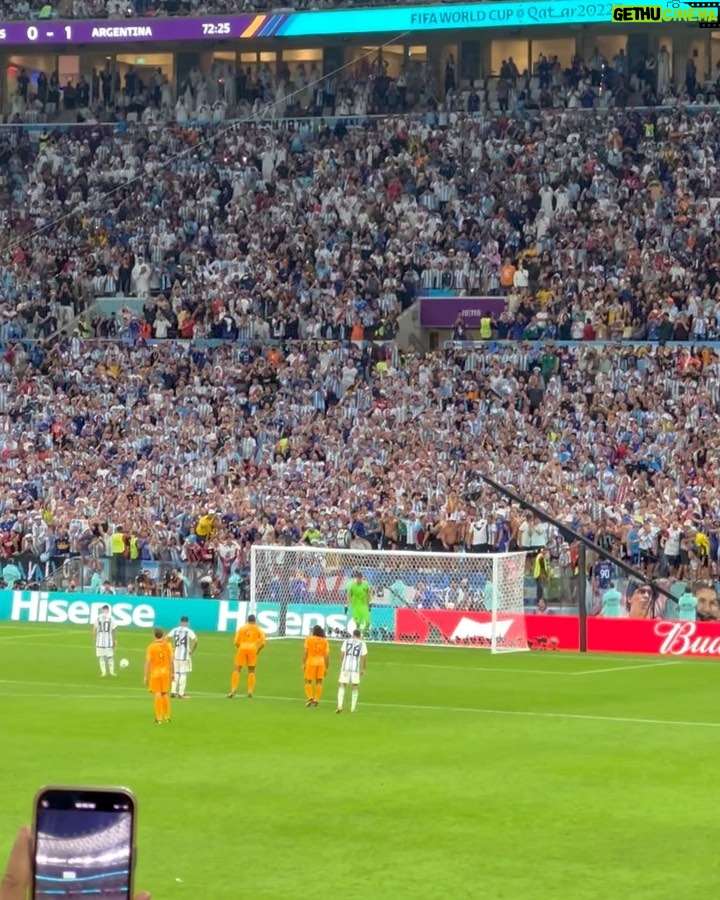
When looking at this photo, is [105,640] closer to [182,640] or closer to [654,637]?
[182,640]

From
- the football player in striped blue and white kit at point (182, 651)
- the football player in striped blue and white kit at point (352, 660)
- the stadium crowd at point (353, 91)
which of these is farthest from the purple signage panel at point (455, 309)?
the football player in striped blue and white kit at point (352, 660)

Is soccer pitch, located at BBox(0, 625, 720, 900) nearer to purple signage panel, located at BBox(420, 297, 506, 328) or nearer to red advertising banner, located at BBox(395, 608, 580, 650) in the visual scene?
red advertising banner, located at BBox(395, 608, 580, 650)

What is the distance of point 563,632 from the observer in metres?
38.0

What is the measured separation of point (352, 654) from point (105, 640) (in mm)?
6953

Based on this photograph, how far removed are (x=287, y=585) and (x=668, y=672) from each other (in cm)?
948

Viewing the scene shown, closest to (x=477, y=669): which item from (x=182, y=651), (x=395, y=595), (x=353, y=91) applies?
(x=395, y=595)

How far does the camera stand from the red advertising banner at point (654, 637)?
36.4m

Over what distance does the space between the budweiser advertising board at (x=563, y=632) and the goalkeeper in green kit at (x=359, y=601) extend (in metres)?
1.62

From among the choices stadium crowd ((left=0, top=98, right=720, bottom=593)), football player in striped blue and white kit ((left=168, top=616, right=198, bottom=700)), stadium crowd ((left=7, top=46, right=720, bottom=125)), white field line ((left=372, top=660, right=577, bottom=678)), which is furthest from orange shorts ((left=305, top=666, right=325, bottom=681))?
stadium crowd ((left=7, top=46, right=720, bottom=125))

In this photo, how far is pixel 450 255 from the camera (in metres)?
51.3

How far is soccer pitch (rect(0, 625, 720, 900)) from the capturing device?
16.3 metres

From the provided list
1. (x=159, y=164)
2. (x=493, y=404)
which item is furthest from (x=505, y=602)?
(x=159, y=164)

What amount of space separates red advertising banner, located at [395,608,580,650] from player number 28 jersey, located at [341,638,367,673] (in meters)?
10.2

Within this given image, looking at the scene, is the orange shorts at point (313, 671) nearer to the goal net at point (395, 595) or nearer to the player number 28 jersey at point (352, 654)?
the player number 28 jersey at point (352, 654)
